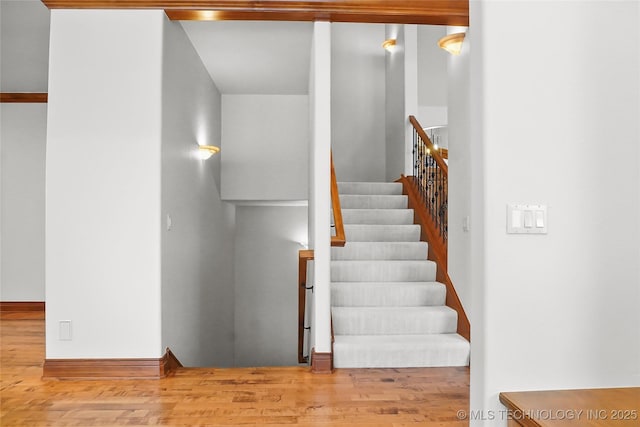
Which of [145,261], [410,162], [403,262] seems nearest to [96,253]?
[145,261]

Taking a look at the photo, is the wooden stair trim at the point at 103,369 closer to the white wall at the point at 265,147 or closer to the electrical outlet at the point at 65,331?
the electrical outlet at the point at 65,331

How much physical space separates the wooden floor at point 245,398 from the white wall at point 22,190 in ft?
9.89

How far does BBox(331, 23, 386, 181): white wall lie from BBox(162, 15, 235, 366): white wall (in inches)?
70.1

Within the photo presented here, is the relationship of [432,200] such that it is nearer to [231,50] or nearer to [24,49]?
[231,50]

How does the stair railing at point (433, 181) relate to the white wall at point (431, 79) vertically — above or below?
below

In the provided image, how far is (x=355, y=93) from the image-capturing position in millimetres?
7262

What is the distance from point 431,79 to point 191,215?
4.49 metres

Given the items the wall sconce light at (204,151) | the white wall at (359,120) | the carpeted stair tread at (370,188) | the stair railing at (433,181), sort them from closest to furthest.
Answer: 1. the stair railing at (433,181)
2. the wall sconce light at (204,151)
3. the carpeted stair tread at (370,188)
4. the white wall at (359,120)

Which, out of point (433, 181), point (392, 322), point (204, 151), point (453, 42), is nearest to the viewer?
point (453, 42)

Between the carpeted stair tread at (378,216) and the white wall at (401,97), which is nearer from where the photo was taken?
the carpeted stair tread at (378,216)

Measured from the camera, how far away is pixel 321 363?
367cm

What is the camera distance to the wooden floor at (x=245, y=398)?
276 cm

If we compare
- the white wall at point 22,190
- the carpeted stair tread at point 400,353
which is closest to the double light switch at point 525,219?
the carpeted stair tread at point 400,353

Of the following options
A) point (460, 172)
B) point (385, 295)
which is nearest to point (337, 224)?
point (385, 295)
